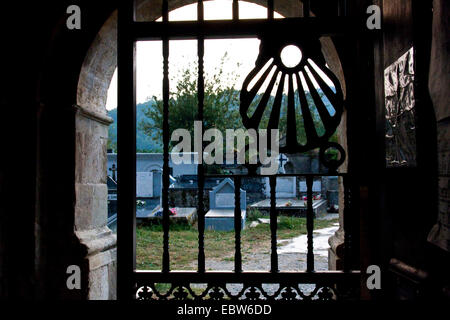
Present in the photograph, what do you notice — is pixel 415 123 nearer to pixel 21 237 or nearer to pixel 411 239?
pixel 411 239

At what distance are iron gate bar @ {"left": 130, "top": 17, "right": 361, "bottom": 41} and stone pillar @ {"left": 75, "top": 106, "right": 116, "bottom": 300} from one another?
3.84ft

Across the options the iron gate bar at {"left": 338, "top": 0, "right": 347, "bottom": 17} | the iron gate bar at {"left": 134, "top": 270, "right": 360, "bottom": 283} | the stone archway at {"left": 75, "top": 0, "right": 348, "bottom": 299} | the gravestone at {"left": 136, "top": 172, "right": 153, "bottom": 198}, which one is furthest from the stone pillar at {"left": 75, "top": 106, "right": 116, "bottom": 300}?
the gravestone at {"left": 136, "top": 172, "right": 153, "bottom": 198}

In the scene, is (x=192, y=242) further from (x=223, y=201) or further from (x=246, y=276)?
(x=246, y=276)

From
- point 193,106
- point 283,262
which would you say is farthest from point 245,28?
point 193,106

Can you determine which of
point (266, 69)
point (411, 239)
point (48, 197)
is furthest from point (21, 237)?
point (411, 239)

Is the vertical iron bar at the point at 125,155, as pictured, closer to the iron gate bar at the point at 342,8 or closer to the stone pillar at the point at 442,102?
the iron gate bar at the point at 342,8

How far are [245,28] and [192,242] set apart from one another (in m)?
5.86

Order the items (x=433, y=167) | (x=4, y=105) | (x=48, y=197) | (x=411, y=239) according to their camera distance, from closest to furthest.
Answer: (x=433, y=167), (x=411, y=239), (x=4, y=105), (x=48, y=197)

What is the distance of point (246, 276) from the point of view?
2145 mm

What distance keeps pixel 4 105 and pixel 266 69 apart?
1910mm

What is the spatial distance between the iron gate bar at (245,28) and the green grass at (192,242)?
402 cm

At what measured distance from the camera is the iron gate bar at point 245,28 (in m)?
1.98

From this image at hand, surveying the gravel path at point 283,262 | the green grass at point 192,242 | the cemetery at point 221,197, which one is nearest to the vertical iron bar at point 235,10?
the gravel path at point 283,262
